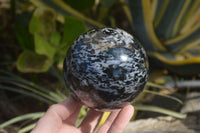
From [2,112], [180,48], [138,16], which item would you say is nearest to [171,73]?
[180,48]

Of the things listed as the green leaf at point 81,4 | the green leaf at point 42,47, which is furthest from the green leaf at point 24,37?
the green leaf at point 81,4

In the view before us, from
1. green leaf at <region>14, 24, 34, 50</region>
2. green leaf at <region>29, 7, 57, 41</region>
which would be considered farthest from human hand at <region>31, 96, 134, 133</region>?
green leaf at <region>14, 24, 34, 50</region>

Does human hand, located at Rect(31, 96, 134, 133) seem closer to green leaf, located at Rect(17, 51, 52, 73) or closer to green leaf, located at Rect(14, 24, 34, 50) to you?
green leaf, located at Rect(17, 51, 52, 73)

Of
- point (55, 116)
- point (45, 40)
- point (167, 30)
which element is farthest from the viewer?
point (167, 30)

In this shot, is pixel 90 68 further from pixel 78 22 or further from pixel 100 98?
pixel 78 22

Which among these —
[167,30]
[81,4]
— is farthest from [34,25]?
[167,30]

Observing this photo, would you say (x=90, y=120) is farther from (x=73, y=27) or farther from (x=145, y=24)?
(x=145, y=24)

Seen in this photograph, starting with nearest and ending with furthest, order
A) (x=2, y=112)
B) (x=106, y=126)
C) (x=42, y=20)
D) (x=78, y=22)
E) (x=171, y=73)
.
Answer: (x=106, y=126), (x=78, y=22), (x=42, y=20), (x=2, y=112), (x=171, y=73)
